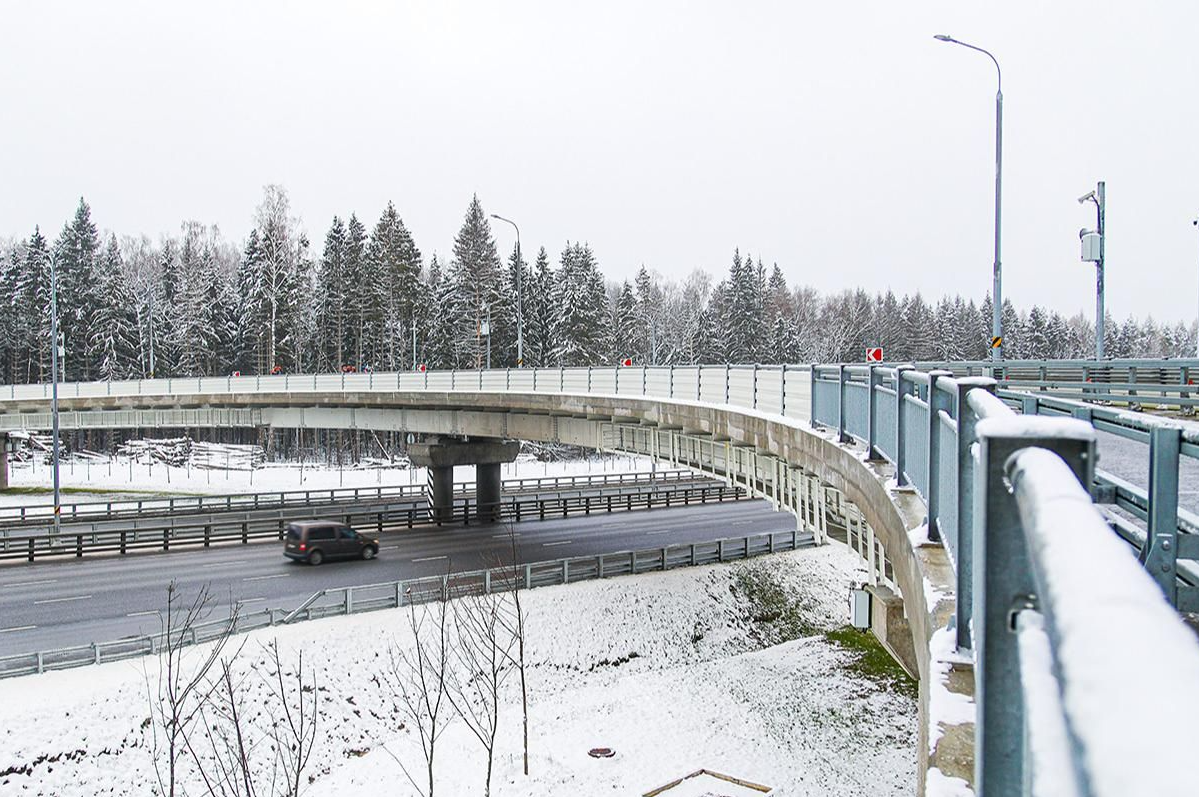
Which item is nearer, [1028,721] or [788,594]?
[1028,721]

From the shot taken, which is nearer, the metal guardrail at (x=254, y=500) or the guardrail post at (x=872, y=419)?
the guardrail post at (x=872, y=419)

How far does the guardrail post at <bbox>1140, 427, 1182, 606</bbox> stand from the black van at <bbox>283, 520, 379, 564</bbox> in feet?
103

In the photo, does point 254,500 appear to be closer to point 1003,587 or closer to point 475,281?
point 475,281

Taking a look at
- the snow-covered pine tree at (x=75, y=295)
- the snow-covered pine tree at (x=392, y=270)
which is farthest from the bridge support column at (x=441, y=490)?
the snow-covered pine tree at (x=75, y=295)

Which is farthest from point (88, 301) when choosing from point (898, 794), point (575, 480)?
point (898, 794)

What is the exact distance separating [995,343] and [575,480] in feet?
120

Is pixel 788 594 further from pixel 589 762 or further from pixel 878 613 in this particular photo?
pixel 878 613

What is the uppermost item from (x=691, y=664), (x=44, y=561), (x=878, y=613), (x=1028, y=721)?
(x=1028, y=721)

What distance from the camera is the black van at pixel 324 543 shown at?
3269 cm

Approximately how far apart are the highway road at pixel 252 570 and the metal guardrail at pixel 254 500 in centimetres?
588

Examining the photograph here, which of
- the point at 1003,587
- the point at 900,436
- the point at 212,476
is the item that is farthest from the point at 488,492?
the point at 1003,587

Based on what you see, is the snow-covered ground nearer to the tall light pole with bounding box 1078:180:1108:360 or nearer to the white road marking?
the white road marking

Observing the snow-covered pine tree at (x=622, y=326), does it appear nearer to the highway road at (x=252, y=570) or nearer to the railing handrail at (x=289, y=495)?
the railing handrail at (x=289, y=495)

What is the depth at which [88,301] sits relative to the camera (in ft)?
267
